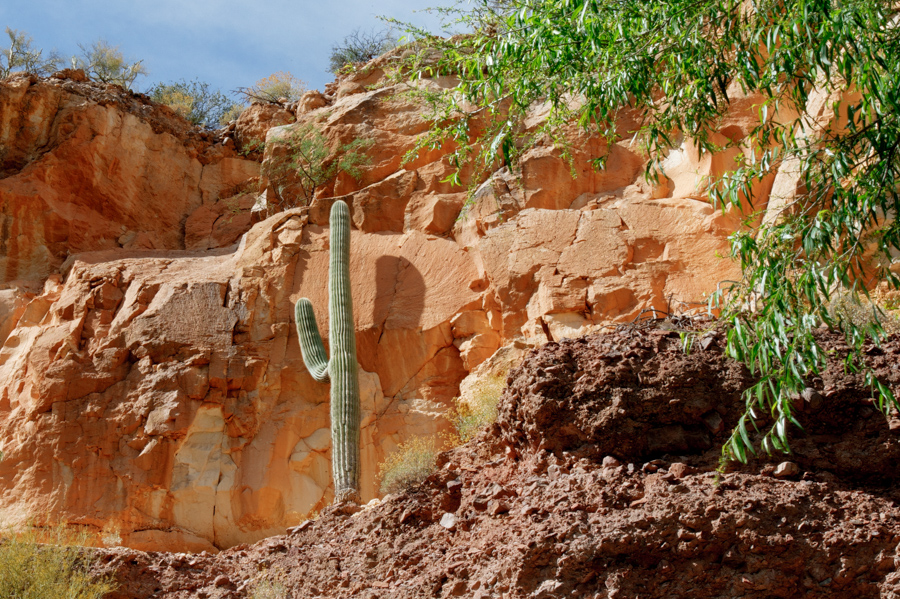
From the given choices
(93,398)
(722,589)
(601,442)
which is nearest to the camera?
(722,589)

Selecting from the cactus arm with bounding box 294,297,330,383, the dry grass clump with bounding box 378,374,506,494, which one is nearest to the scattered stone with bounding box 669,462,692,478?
the dry grass clump with bounding box 378,374,506,494

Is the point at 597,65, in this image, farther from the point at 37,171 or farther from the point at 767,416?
the point at 37,171

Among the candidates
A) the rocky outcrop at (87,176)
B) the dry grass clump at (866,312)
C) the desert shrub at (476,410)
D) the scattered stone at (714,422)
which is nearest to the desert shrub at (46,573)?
the desert shrub at (476,410)

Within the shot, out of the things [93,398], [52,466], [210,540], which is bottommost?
[210,540]

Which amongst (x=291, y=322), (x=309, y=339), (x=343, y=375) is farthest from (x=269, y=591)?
(x=291, y=322)

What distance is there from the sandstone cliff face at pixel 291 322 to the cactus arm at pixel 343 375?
2.67 ft

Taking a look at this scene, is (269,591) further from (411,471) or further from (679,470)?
(679,470)

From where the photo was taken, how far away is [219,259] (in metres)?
13.2

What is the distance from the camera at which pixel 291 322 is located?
1163cm

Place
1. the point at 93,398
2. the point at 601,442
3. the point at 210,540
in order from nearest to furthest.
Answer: the point at 601,442 < the point at 210,540 < the point at 93,398

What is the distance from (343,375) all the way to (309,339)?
3.62 feet

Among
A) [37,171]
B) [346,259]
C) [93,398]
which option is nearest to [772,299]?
[346,259]

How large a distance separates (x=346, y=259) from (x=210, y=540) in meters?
4.04

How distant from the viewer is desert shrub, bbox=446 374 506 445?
8625 mm
